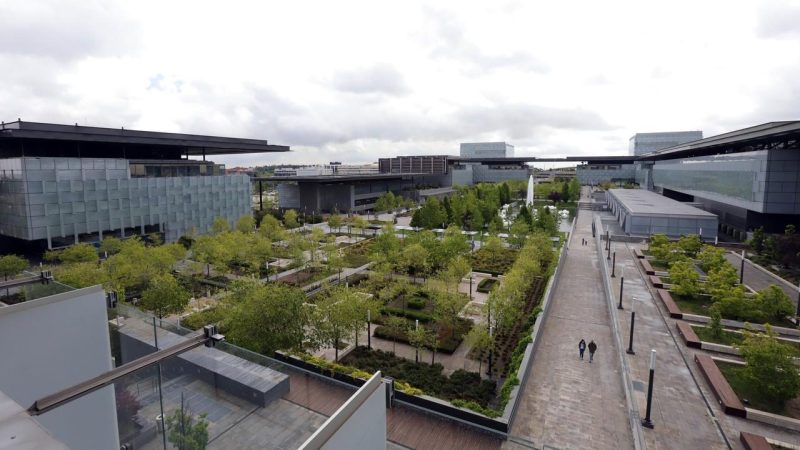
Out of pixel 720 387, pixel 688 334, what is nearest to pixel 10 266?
pixel 720 387

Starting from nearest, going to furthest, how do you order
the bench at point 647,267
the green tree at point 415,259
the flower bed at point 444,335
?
the flower bed at point 444,335 < the green tree at point 415,259 < the bench at point 647,267

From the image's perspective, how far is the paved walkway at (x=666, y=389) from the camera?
12.5 meters

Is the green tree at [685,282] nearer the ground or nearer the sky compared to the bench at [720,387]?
nearer the sky

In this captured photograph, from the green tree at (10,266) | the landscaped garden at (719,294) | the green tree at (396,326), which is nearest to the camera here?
the green tree at (396,326)

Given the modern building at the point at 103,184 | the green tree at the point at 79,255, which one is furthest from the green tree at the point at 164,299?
the modern building at the point at 103,184

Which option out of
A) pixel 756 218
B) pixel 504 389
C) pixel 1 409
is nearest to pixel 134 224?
pixel 504 389

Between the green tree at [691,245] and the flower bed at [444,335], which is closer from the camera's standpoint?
the flower bed at [444,335]

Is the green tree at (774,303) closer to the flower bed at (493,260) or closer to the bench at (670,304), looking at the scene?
the bench at (670,304)

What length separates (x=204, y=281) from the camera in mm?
29375

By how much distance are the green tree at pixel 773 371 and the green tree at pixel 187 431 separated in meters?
16.9

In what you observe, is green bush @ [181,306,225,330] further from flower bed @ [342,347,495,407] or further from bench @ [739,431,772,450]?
bench @ [739,431,772,450]

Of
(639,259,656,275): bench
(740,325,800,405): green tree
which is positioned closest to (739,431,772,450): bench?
(740,325,800,405): green tree

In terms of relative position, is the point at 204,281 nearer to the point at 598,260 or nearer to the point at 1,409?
the point at 1,409

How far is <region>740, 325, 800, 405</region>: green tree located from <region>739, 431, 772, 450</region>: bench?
7.65 feet
